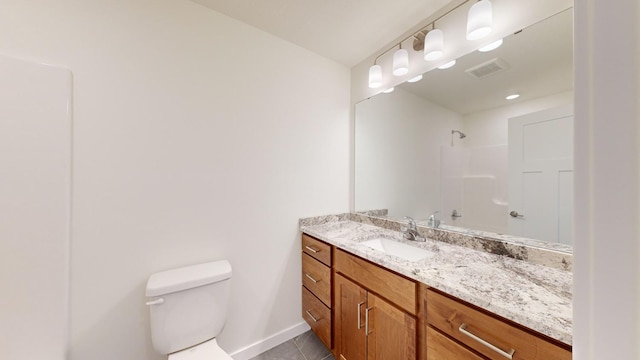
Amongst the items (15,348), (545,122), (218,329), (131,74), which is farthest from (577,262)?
(15,348)

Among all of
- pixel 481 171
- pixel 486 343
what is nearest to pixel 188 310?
pixel 486 343

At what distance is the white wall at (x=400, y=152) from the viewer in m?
1.62

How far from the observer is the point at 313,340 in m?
1.79

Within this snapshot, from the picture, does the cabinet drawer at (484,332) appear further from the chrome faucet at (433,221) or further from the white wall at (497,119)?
the white wall at (497,119)

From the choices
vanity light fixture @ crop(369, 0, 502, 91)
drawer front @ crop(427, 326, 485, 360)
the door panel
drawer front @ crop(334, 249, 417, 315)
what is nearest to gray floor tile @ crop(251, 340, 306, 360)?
drawer front @ crop(334, 249, 417, 315)

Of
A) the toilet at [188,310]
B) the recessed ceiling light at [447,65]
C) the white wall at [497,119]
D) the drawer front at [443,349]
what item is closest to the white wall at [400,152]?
the white wall at [497,119]

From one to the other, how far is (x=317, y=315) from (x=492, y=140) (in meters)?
1.64

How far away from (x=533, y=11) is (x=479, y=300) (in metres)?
1.39

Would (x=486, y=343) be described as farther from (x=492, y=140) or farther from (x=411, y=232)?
(x=492, y=140)

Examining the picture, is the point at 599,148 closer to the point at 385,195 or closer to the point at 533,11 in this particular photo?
the point at 533,11

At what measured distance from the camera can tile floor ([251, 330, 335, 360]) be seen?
1.62 metres

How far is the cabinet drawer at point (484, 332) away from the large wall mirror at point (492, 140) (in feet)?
2.12

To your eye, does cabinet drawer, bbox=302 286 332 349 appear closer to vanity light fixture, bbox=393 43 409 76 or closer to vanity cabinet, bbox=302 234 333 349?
vanity cabinet, bbox=302 234 333 349

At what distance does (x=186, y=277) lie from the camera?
4.09 ft
